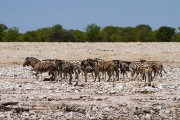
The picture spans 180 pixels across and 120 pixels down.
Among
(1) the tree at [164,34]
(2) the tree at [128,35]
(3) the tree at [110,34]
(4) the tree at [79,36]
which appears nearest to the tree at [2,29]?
(4) the tree at [79,36]

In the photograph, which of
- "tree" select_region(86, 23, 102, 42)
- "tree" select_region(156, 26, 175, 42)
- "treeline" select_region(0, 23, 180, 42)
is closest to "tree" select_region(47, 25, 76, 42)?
"treeline" select_region(0, 23, 180, 42)

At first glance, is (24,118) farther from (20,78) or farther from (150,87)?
(20,78)

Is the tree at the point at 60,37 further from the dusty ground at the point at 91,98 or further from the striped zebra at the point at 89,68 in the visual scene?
the striped zebra at the point at 89,68

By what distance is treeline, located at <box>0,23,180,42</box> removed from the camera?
58.0 meters

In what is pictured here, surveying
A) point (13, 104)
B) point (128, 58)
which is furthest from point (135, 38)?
point (13, 104)

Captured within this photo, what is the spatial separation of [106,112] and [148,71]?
7284 millimetres

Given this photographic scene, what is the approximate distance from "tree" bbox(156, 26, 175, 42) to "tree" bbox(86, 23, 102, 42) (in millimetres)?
6211

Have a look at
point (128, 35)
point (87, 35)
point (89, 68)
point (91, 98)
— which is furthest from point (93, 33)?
point (91, 98)

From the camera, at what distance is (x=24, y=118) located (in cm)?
1329

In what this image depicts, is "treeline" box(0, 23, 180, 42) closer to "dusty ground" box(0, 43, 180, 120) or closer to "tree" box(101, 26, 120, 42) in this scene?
"tree" box(101, 26, 120, 42)

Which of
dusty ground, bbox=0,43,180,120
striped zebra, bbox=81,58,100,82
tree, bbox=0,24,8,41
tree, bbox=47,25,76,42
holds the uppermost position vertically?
tree, bbox=0,24,8,41

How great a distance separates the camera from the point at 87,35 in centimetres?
6234

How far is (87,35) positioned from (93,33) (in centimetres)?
69

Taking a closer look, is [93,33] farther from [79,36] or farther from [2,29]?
[2,29]
